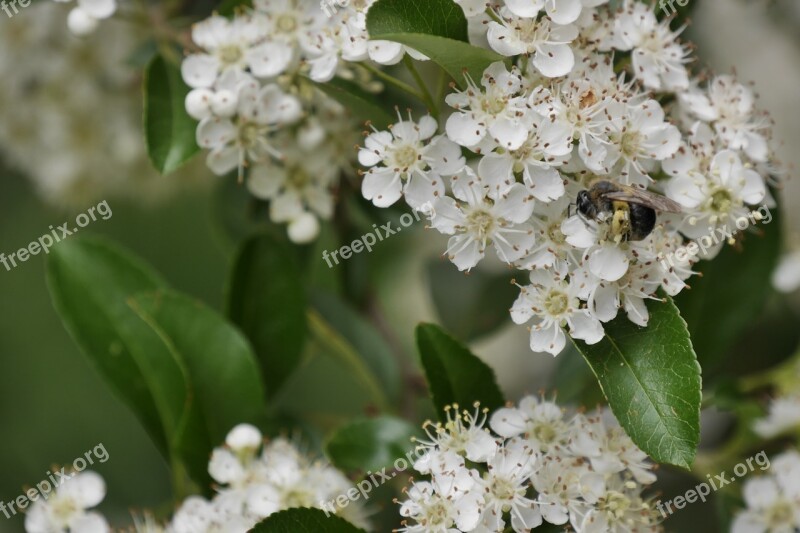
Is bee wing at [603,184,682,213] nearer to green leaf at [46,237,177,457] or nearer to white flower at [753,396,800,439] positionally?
white flower at [753,396,800,439]

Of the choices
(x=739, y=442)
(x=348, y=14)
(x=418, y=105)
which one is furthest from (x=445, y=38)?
(x=739, y=442)

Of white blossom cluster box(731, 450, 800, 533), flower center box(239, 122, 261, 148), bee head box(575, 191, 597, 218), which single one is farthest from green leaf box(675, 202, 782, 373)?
flower center box(239, 122, 261, 148)

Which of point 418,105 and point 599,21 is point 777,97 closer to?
point 418,105

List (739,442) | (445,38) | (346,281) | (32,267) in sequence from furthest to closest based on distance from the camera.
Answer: (32,267), (346,281), (739,442), (445,38)

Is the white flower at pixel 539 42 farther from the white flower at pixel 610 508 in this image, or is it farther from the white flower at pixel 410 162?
the white flower at pixel 610 508

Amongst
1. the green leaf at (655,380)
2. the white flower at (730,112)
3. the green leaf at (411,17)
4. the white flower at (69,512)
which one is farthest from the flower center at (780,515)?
the white flower at (69,512)
